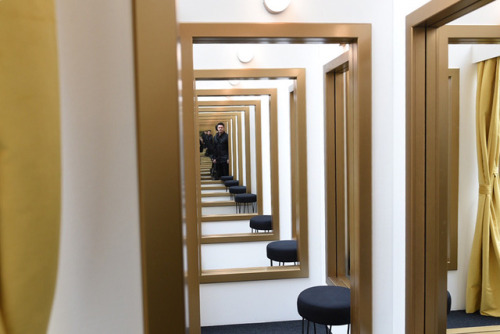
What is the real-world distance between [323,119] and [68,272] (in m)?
2.19

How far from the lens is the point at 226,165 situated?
2838 mm

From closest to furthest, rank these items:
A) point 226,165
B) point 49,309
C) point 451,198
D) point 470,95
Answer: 1. point 49,309
2. point 470,95
3. point 451,198
4. point 226,165

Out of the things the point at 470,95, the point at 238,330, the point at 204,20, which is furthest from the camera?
the point at 238,330

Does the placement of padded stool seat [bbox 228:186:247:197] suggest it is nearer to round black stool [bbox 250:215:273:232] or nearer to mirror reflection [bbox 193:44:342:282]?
mirror reflection [bbox 193:44:342:282]

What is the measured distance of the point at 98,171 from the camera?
359mm

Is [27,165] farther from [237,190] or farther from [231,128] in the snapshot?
[237,190]

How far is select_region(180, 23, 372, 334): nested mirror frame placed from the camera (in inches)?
65.7

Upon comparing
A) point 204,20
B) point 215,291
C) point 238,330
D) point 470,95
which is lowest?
point 238,330

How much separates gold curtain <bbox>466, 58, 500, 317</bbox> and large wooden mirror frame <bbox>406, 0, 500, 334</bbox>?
0.13 m

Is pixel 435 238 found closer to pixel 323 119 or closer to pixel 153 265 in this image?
pixel 323 119

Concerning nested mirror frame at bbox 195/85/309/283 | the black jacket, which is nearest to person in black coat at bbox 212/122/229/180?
the black jacket

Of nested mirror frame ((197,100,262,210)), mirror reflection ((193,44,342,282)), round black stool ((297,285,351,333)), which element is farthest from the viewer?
nested mirror frame ((197,100,262,210))

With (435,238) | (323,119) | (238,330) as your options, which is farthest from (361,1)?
(238,330)

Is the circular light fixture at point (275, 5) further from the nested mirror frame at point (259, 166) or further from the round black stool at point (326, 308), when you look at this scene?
the round black stool at point (326, 308)
